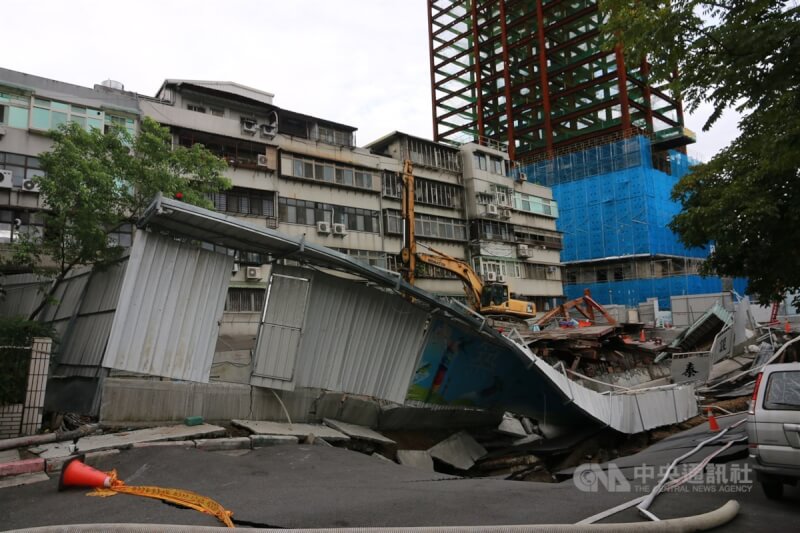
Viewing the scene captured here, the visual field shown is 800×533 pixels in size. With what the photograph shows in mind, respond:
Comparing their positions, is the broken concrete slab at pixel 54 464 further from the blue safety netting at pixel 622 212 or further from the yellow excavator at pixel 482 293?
the blue safety netting at pixel 622 212

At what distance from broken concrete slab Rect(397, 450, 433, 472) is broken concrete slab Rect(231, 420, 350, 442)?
4.95 feet

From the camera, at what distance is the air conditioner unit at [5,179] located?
71.2ft

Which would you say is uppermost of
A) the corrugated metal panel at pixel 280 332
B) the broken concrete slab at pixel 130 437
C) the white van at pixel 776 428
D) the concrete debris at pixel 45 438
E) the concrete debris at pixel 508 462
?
the corrugated metal panel at pixel 280 332

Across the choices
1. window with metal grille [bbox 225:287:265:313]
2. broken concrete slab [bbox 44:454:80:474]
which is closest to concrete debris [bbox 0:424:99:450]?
broken concrete slab [bbox 44:454:80:474]

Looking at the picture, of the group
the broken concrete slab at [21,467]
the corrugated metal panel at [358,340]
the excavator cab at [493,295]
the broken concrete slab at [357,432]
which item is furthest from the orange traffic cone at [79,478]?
the excavator cab at [493,295]

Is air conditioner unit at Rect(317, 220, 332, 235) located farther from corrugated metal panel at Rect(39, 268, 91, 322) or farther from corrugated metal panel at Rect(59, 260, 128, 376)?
corrugated metal panel at Rect(59, 260, 128, 376)

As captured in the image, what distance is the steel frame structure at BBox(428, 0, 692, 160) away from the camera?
60594mm

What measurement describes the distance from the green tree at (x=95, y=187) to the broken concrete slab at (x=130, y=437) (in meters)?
4.65

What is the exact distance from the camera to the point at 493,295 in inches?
1013

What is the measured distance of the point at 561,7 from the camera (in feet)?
214

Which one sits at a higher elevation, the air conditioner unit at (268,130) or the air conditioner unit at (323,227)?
the air conditioner unit at (268,130)

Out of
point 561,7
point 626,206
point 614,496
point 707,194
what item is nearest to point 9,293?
point 614,496

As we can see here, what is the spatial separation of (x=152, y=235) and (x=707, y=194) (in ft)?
48.3

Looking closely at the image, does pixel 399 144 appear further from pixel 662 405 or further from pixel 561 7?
pixel 561 7
